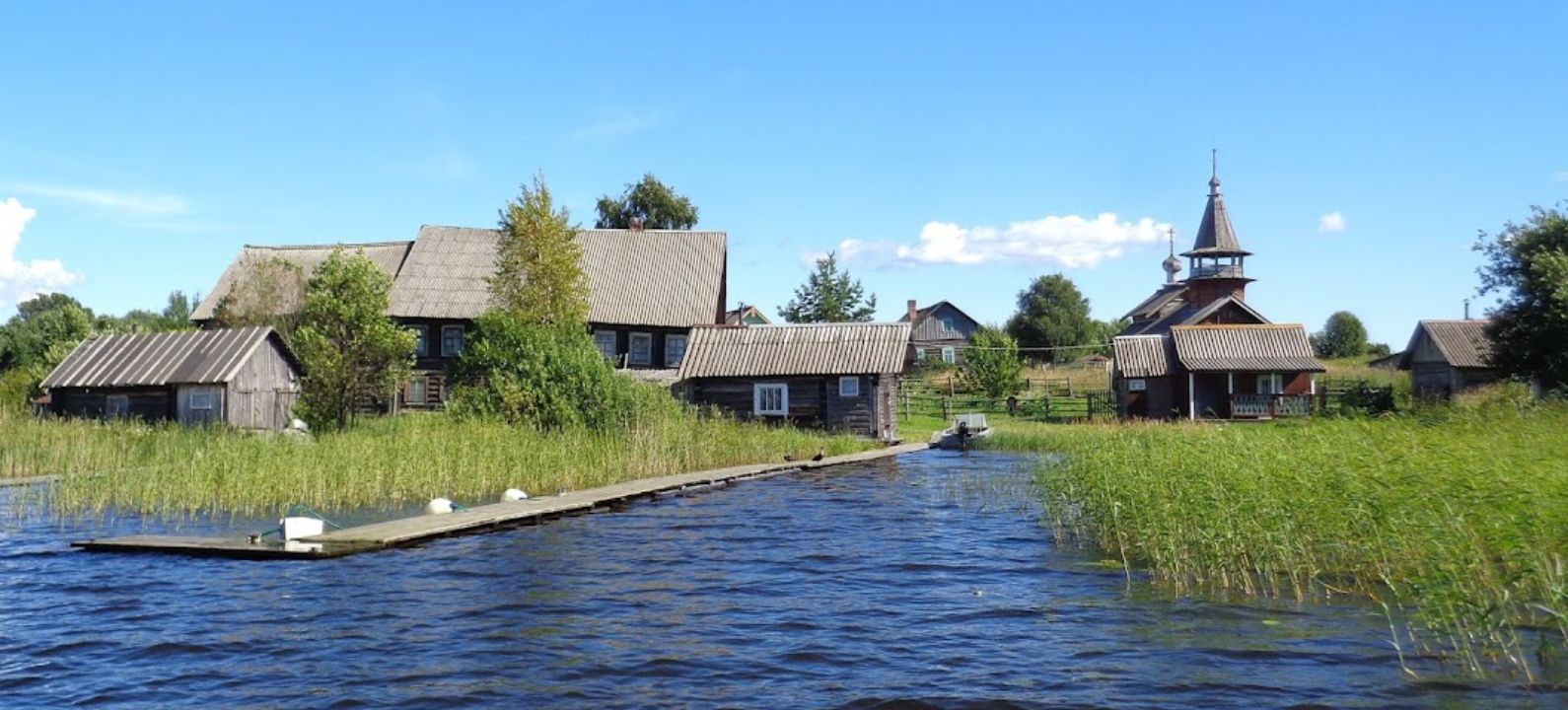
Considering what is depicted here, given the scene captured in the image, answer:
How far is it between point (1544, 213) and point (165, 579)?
41.0 meters

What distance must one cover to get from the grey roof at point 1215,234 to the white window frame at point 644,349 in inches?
1405

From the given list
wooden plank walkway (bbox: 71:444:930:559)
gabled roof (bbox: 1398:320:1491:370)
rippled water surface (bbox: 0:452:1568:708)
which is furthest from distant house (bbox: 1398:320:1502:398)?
rippled water surface (bbox: 0:452:1568:708)

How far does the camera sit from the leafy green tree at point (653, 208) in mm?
68875

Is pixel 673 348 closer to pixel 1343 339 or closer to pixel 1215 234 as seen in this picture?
pixel 1215 234

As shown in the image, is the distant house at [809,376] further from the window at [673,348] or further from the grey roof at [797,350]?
the window at [673,348]

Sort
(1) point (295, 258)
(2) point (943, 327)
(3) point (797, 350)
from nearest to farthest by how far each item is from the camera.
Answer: (3) point (797, 350)
(1) point (295, 258)
(2) point (943, 327)

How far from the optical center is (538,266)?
44.0m

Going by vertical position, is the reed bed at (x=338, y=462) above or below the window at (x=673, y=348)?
below

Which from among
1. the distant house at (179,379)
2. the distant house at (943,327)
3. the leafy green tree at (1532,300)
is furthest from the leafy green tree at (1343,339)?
the distant house at (179,379)

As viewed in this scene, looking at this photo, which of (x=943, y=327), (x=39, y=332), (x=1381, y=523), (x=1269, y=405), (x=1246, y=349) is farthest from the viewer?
(x=943, y=327)

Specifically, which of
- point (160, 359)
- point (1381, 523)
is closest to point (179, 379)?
point (160, 359)

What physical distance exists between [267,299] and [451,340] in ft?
23.3

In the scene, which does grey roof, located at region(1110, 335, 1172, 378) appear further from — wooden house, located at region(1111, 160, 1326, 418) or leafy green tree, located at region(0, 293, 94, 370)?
leafy green tree, located at region(0, 293, 94, 370)

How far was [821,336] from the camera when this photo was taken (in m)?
42.3
